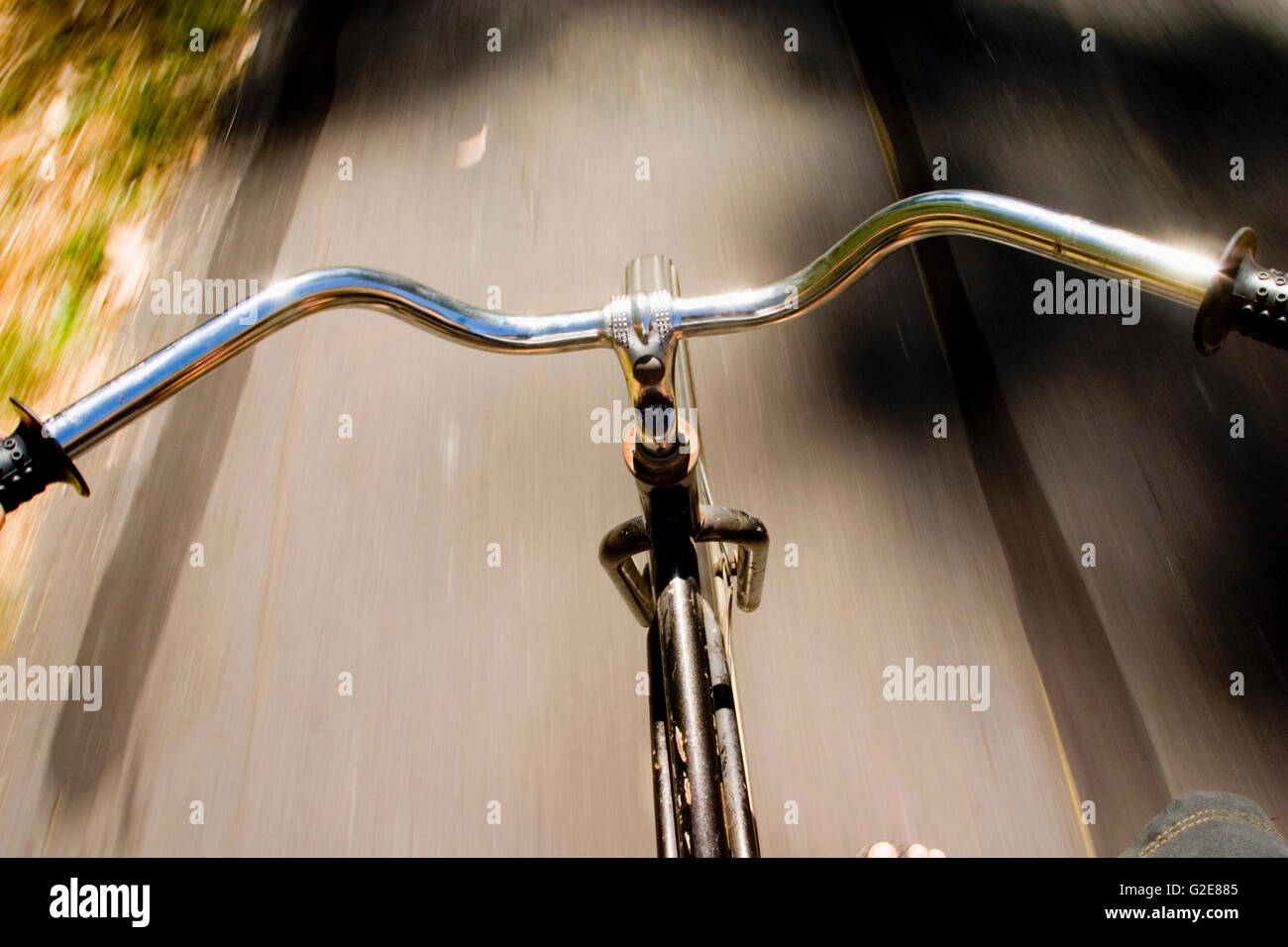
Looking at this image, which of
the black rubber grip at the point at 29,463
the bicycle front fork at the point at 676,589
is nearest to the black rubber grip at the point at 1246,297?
the bicycle front fork at the point at 676,589

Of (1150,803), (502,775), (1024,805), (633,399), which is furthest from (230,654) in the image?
(1150,803)

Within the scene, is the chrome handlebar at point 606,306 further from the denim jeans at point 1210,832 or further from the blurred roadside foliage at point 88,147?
the blurred roadside foliage at point 88,147

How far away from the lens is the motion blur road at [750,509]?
3.87 ft

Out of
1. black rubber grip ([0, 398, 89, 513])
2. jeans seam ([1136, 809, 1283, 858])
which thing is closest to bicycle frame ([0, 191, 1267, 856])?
black rubber grip ([0, 398, 89, 513])

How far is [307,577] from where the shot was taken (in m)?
1.41

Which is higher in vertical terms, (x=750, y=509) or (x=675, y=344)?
(x=750, y=509)

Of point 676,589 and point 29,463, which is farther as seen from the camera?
point 676,589

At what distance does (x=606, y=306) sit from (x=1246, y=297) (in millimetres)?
385

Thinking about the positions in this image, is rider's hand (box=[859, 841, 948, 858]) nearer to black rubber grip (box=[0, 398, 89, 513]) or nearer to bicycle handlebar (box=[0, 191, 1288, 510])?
bicycle handlebar (box=[0, 191, 1288, 510])

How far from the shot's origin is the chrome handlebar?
0.51 meters

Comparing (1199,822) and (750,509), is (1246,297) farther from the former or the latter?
(750,509)

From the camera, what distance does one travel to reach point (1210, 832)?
67cm

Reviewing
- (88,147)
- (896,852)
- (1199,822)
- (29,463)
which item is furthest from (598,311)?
(88,147)

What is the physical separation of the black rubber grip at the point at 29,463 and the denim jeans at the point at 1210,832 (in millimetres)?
802
